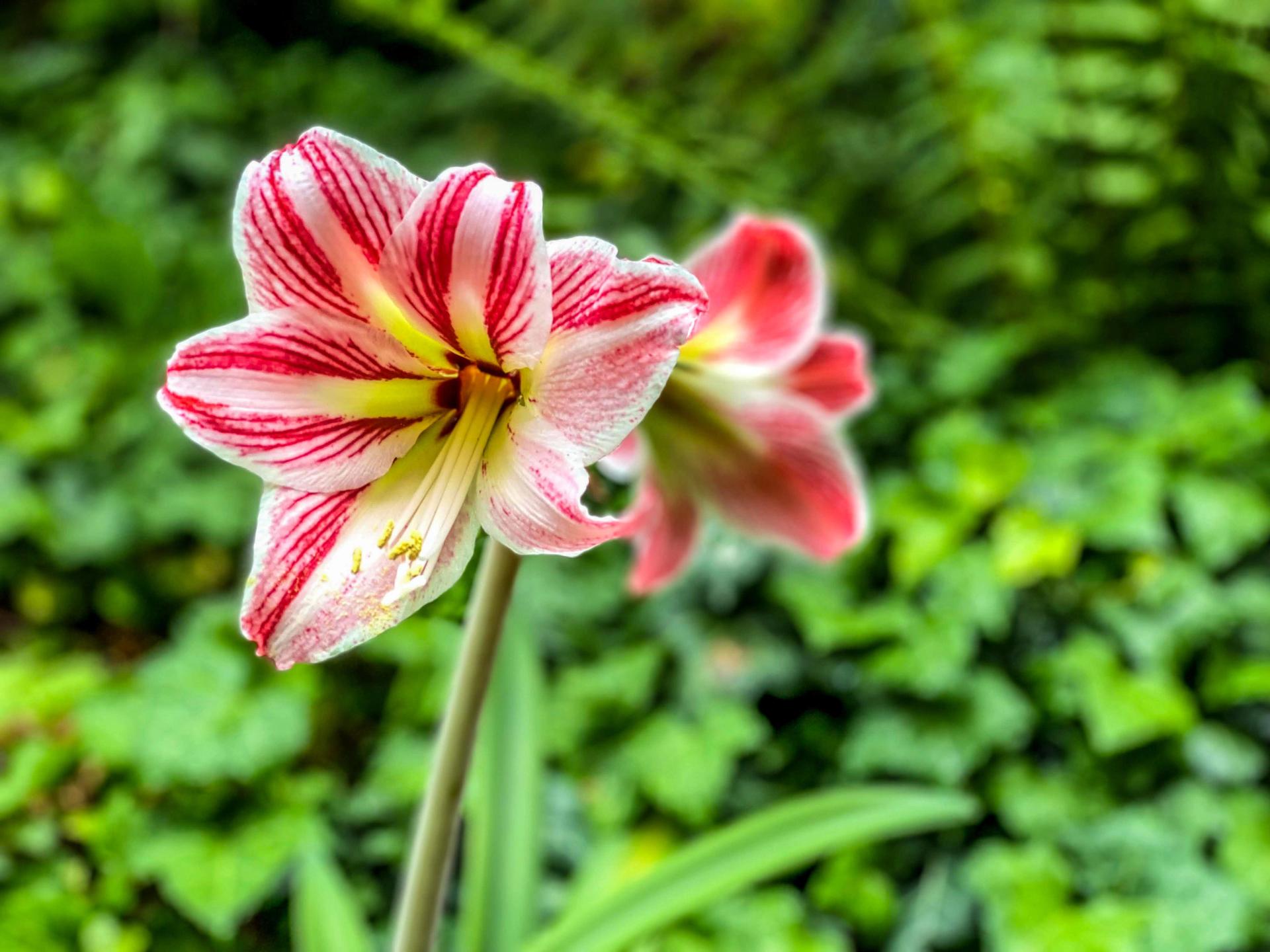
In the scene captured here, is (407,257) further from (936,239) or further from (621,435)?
(936,239)

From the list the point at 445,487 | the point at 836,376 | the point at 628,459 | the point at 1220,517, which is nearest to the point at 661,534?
the point at 628,459

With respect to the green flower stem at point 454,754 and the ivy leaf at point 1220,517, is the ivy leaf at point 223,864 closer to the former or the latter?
the green flower stem at point 454,754

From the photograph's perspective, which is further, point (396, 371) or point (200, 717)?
point (200, 717)

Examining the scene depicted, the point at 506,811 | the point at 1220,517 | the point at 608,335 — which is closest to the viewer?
the point at 608,335

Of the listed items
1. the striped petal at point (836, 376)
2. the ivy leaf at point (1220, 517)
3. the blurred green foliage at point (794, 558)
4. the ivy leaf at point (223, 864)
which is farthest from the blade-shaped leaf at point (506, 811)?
the ivy leaf at point (1220, 517)

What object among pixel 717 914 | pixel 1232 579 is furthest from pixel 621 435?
pixel 1232 579

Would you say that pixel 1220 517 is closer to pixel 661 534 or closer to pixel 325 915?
pixel 661 534
